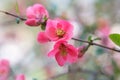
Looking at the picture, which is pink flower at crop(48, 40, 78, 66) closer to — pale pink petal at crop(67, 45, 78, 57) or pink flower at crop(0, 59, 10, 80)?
pale pink petal at crop(67, 45, 78, 57)

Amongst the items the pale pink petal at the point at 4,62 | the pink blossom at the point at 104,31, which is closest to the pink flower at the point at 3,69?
the pale pink petal at the point at 4,62

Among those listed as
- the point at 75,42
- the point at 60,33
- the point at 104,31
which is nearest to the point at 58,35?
the point at 60,33

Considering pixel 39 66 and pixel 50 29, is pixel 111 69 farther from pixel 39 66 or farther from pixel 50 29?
pixel 50 29

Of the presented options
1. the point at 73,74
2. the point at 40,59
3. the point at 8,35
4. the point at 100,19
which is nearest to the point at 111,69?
the point at 73,74

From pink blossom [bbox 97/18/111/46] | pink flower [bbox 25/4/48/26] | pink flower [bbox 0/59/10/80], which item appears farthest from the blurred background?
pink flower [bbox 25/4/48/26]

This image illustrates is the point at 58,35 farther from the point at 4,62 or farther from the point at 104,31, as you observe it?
the point at 104,31

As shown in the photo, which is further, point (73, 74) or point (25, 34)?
point (25, 34)
